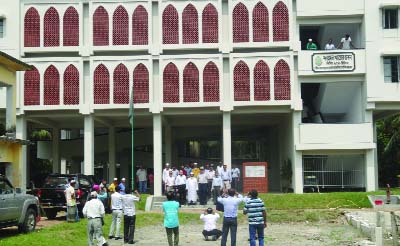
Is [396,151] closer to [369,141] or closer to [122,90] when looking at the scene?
[369,141]

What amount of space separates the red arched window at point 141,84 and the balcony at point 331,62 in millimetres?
8253

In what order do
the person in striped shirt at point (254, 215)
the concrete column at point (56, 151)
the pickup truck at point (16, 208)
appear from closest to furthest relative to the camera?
the person in striped shirt at point (254, 215)
the pickup truck at point (16, 208)
the concrete column at point (56, 151)

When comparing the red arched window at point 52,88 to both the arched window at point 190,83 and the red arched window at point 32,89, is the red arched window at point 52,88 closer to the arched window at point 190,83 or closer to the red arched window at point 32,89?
the red arched window at point 32,89

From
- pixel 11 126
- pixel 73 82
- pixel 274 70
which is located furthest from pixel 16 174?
pixel 274 70

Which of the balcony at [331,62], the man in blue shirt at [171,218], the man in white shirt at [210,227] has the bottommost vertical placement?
the man in white shirt at [210,227]

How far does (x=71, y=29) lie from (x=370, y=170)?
1777cm

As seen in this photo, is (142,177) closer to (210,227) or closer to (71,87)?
(71,87)

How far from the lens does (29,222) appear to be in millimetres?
18688

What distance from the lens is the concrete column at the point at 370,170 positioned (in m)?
32.0

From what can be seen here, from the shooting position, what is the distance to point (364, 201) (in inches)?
1124

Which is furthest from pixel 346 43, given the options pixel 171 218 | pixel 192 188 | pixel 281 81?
pixel 171 218

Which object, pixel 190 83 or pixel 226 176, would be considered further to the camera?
pixel 190 83

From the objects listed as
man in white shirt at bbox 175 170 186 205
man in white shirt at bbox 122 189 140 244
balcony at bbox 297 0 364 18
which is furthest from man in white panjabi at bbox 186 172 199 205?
balcony at bbox 297 0 364 18

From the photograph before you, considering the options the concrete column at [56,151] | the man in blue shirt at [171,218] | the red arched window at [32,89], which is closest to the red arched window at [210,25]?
the red arched window at [32,89]
